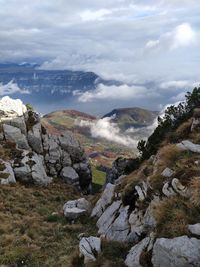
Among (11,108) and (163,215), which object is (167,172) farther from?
(11,108)

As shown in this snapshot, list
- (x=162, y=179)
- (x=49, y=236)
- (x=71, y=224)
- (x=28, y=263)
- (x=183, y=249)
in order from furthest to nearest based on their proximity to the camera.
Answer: (x=71, y=224) → (x=49, y=236) → (x=162, y=179) → (x=28, y=263) → (x=183, y=249)

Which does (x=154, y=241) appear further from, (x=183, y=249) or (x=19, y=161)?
(x=19, y=161)

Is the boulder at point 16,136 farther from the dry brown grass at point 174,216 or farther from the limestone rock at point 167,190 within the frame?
the dry brown grass at point 174,216

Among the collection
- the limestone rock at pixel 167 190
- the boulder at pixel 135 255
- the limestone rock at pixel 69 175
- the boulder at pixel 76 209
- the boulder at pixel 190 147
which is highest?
the boulder at pixel 190 147

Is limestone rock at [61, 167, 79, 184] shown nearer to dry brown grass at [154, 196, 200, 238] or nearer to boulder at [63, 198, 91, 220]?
boulder at [63, 198, 91, 220]

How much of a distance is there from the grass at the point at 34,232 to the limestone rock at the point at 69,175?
2335cm

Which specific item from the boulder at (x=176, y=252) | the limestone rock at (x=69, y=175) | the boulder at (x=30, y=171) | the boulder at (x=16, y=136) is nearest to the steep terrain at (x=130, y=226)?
the boulder at (x=176, y=252)

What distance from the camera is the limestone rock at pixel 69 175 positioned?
238 feet

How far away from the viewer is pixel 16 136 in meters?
71.2

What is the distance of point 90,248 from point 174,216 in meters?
5.05

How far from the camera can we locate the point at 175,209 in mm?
20422

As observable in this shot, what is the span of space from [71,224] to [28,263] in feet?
32.0

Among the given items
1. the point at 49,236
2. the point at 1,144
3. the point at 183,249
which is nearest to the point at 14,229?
the point at 49,236

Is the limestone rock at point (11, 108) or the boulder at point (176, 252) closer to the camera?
the boulder at point (176, 252)
